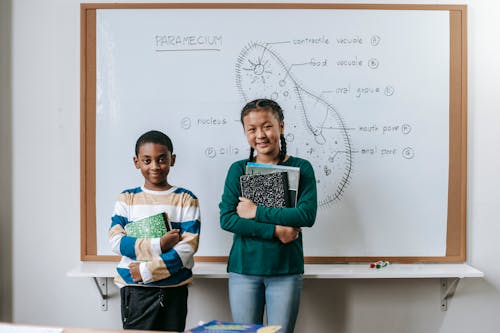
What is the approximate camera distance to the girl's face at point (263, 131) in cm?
213

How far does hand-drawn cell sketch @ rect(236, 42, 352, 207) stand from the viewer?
8.32 feet

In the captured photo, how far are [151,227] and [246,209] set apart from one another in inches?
15.6

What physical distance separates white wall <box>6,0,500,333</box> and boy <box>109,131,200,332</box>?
1.71 feet

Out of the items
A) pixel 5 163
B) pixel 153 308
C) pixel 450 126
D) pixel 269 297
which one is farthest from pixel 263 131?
pixel 5 163

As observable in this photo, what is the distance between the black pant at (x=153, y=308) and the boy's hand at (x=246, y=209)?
0.41m

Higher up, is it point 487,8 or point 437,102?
point 487,8

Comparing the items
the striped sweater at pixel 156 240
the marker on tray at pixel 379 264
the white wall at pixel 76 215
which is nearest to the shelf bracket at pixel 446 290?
the white wall at pixel 76 215

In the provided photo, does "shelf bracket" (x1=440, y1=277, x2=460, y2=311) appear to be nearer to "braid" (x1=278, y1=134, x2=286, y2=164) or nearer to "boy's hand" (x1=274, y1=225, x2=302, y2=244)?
"boy's hand" (x1=274, y1=225, x2=302, y2=244)

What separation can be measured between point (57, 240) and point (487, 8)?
2.53m

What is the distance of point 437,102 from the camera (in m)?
2.54

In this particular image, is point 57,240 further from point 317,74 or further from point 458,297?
point 458,297

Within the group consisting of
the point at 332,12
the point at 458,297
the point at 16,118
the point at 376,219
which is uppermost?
the point at 332,12

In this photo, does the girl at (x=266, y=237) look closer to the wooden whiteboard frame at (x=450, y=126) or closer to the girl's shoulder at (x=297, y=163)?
the girl's shoulder at (x=297, y=163)

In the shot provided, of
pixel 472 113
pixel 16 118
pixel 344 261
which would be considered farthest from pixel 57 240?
pixel 472 113
